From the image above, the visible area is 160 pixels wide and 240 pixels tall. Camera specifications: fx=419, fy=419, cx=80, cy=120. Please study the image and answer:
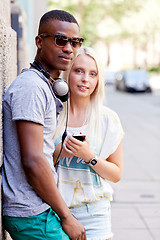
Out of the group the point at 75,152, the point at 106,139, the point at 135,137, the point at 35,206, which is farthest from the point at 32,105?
the point at 135,137

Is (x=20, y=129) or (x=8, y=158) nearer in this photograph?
(x=20, y=129)

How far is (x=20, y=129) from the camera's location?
174 cm

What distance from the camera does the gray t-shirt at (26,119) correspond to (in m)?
1.75

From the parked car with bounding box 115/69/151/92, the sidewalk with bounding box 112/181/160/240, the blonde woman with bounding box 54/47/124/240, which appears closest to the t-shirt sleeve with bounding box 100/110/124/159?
the blonde woman with bounding box 54/47/124/240

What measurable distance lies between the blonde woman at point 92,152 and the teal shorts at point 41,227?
0.57 m

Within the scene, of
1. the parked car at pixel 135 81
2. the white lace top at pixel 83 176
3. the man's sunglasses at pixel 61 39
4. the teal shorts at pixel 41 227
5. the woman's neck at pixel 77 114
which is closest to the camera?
the teal shorts at pixel 41 227

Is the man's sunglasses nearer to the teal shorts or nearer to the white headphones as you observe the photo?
the white headphones

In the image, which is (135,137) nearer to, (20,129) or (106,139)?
(106,139)

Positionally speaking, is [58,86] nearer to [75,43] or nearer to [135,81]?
[75,43]

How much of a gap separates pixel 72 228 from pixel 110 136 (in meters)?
0.81

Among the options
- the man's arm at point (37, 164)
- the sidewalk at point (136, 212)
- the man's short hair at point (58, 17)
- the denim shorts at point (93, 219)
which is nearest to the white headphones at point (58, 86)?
the man's short hair at point (58, 17)

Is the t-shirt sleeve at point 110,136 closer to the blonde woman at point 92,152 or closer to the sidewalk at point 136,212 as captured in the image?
the blonde woman at point 92,152

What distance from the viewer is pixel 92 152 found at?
94.0 inches

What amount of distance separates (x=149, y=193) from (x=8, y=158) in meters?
4.42
